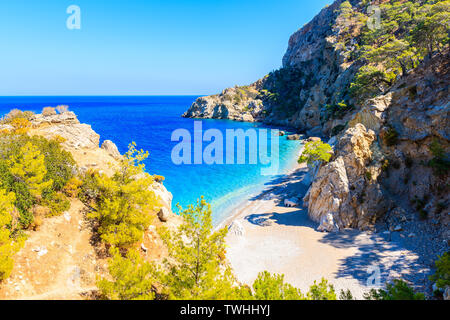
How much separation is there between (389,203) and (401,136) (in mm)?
6697

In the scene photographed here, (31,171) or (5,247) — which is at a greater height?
(31,171)

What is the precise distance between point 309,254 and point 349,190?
7438 mm

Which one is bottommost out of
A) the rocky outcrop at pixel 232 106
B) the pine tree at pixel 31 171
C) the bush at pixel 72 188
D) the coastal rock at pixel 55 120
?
the bush at pixel 72 188

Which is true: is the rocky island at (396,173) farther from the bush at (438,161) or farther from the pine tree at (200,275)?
the pine tree at (200,275)

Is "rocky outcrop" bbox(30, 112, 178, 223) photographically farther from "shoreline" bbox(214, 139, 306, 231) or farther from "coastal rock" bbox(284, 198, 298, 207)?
"coastal rock" bbox(284, 198, 298, 207)

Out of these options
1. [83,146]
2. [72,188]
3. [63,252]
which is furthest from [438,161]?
[83,146]

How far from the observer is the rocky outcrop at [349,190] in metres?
21.0

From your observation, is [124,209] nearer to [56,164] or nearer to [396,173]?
[56,164]

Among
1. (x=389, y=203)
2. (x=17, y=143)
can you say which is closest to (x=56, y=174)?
(x=17, y=143)

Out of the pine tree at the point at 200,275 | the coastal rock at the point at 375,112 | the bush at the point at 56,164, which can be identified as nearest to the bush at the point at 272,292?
the pine tree at the point at 200,275

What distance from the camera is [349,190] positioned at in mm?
21625

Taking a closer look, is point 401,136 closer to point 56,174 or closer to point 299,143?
point 56,174

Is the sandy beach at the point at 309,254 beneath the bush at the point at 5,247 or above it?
beneath

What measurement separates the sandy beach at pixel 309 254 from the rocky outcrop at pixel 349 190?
1115mm
